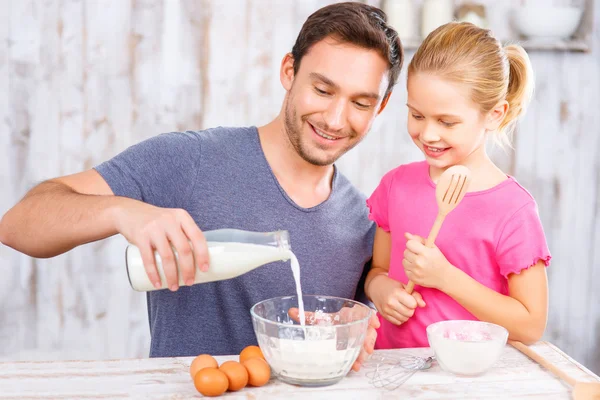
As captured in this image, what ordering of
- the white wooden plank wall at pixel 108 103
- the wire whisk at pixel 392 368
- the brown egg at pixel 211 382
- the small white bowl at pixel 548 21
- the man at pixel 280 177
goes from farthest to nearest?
1. the small white bowl at pixel 548 21
2. the white wooden plank wall at pixel 108 103
3. the man at pixel 280 177
4. the wire whisk at pixel 392 368
5. the brown egg at pixel 211 382

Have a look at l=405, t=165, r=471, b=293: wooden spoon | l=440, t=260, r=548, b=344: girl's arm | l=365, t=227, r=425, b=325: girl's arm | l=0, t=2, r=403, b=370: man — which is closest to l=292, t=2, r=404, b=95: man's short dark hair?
l=0, t=2, r=403, b=370: man

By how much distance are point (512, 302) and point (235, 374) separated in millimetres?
612

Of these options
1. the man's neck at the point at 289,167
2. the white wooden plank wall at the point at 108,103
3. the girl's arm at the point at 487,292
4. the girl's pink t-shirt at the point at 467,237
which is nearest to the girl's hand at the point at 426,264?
the girl's arm at the point at 487,292

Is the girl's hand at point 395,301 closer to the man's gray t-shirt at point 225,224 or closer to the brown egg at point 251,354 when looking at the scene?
the man's gray t-shirt at point 225,224

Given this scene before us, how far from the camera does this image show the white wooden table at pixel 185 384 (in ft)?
3.47

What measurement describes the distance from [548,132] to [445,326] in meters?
2.14

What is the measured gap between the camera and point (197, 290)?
1.64m

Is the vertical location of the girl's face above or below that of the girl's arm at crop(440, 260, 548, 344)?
above

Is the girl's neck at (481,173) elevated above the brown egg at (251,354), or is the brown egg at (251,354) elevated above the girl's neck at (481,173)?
the girl's neck at (481,173)

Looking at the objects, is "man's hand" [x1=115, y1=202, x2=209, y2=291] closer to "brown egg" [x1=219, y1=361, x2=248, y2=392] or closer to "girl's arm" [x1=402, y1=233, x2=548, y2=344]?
"brown egg" [x1=219, y1=361, x2=248, y2=392]

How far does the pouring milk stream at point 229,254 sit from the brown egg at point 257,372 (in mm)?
145

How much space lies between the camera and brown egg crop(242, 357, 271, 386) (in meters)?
1.08

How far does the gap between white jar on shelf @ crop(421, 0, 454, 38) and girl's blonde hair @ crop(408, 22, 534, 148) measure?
1.46 metres

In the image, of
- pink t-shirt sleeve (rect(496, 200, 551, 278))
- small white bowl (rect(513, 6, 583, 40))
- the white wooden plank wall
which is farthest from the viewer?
small white bowl (rect(513, 6, 583, 40))
